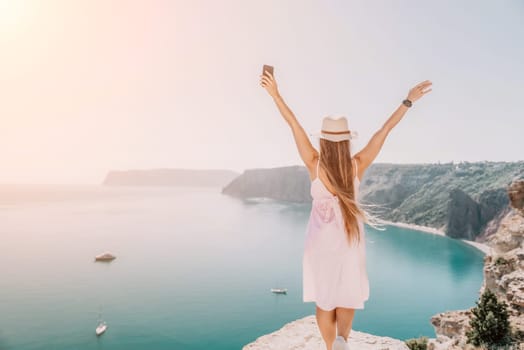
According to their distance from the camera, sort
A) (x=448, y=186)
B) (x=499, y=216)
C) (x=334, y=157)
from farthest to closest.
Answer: (x=448, y=186), (x=499, y=216), (x=334, y=157)

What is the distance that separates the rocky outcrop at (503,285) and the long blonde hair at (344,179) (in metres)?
9.65

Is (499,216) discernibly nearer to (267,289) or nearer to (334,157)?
(267,289)

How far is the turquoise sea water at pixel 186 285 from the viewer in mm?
36750

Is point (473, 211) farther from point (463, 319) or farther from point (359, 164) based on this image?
point (359, 164)

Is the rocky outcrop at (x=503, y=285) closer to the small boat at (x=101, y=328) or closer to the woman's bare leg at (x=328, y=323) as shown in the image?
the woman's bare leg at (x=328, y=323)

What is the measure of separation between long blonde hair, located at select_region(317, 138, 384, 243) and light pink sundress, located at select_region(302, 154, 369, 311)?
0.04 m

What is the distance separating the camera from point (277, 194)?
189000 millimetres

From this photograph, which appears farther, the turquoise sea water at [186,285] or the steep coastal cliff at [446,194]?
the steep coastal cliff at [446,194]

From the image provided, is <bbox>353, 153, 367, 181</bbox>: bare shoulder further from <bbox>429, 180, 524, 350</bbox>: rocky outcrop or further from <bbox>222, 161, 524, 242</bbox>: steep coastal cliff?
<bbox>222, 161, 524, 242</bbox>: steep coastal cliff

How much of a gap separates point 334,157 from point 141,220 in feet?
387

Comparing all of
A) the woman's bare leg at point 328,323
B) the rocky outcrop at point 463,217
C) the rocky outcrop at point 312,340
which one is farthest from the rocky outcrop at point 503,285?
the rocky outcrop at point 463,217

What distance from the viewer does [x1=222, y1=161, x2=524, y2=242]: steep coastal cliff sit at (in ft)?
295

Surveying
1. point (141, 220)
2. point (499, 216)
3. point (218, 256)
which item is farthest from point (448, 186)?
point (141, 220)

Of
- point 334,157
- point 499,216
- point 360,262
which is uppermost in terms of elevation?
point 334,157
